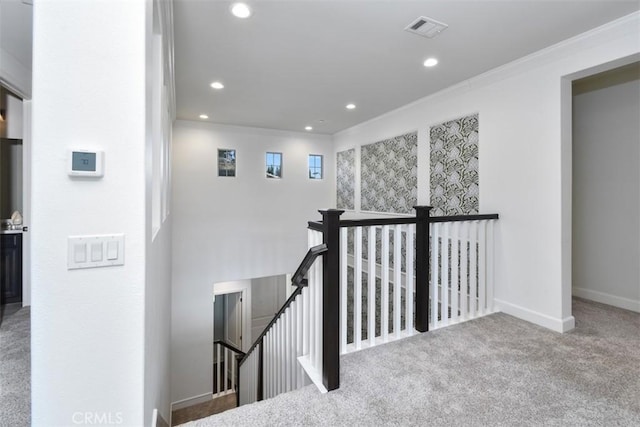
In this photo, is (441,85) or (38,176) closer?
(38,176)

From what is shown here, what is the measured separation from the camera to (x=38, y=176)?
1079 mm

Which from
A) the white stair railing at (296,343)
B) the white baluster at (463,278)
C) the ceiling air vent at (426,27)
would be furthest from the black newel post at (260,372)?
the ceiling air vent at (426,27)

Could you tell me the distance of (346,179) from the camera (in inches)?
243

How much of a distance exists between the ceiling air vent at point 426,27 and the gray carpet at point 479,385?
2564 mm

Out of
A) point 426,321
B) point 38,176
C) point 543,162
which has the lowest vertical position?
point 426,321

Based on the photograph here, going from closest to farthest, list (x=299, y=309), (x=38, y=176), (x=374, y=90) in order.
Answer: (x=38, y=176) → (x=299, y=309) → (x=374, y=90)

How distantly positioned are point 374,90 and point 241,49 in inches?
70.0

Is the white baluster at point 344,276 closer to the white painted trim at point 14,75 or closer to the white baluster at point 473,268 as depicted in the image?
the white baluster at point 473,268

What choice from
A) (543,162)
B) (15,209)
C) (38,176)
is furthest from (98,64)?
(543,162)

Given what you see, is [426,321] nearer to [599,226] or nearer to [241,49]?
[599,226]

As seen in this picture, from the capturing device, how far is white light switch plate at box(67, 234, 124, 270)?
3.65ft

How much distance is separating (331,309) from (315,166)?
4.96 m

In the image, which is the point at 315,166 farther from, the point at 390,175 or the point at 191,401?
the point at 191,401

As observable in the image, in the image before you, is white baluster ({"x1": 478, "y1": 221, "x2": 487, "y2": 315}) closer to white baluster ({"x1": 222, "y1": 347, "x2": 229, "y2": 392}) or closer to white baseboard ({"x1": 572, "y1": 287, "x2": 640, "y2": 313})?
white baseboard ({"x1": 572, "y1": 287, "x2": 640, "y2": 313})
